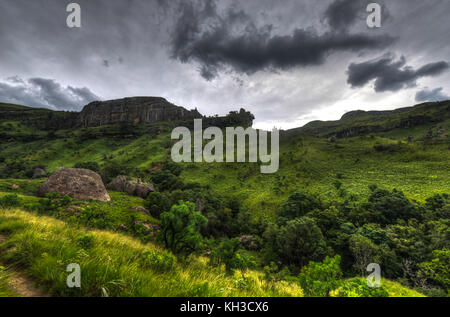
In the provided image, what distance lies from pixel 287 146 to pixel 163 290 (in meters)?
85.6

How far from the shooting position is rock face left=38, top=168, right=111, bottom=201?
25547 mm

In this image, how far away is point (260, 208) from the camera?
40906 mm

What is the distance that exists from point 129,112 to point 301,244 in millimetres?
184453

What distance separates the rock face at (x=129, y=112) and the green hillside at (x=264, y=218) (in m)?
72.5

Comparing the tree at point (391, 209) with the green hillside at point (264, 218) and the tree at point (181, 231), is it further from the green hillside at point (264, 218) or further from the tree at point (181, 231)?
the tree at point (181, 231)

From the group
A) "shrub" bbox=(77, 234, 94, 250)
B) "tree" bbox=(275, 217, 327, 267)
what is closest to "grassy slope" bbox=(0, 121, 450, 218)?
"tree" bbox=(275, 217, 327, 267)

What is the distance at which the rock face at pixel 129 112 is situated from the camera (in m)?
158

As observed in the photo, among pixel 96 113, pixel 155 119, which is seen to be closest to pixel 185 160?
pixel 155 119

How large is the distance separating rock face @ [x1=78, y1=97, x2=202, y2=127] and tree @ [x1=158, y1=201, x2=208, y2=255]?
168 metres

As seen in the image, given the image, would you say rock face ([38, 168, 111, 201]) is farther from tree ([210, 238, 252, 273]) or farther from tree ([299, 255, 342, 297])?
tree ([299, 255, 342, 297])

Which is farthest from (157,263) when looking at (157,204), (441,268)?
(157,204)

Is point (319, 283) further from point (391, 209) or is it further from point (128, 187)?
point (128, 187)

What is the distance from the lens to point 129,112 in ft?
525

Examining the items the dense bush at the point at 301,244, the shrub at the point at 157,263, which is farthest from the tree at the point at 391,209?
the shrub at the point at 157,263
